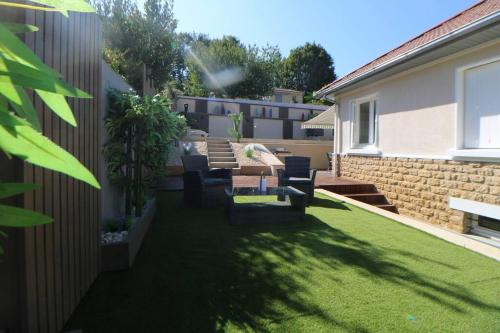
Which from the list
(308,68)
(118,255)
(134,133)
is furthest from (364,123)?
(308,68)

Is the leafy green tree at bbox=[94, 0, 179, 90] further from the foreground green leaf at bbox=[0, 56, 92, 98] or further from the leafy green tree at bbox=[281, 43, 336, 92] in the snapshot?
the foreground green leaf at bbox=[0, 56, 92, 98]

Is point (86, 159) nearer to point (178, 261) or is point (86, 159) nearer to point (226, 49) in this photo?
point (178, 261)

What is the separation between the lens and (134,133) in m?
4.29

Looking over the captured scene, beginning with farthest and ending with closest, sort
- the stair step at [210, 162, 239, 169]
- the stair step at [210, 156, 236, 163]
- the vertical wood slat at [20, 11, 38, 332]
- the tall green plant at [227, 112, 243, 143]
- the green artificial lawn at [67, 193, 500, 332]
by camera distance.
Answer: the tall green plant at [227, 112, 243, 143] < the stair step at [210, 156, 236, 163] < the stair step at [210, 162, 239, 169] < the green artificial lawn at [67, 193, 500, 332] < the vertical wood slat at [20, 11, 38, 332]

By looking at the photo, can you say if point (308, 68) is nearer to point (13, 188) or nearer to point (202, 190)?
point (202, 190)

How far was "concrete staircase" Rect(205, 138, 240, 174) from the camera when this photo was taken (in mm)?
12836

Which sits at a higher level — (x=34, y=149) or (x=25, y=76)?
(x=25, y=76)

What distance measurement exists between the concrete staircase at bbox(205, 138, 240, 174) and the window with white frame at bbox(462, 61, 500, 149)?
8.25 m

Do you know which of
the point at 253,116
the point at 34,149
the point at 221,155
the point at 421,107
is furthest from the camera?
the point at 253,116

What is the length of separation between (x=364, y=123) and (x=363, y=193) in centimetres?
224

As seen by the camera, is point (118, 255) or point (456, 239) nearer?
point (118, 255)

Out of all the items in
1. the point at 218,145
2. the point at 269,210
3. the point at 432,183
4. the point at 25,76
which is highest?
the point at 218,145

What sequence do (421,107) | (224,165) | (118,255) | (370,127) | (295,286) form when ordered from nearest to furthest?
1. (295,286)
2. (118,255)
3. (421,107)
4. (370,127)
5. (224,165)

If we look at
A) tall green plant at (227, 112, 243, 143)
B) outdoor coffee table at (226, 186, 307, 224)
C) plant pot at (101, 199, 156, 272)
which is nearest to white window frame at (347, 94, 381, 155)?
outdoor coffee table at (226, 186, 307, 224)
